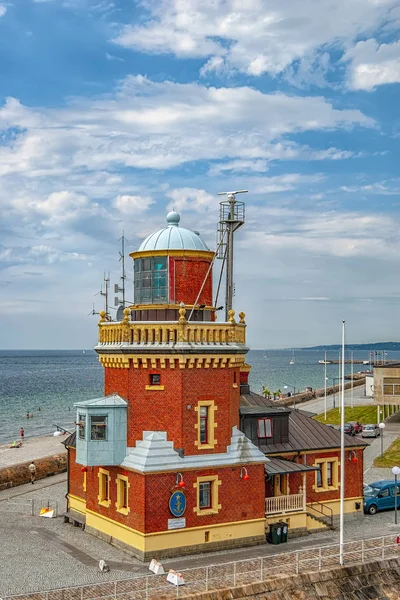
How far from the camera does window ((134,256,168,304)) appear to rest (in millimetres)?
30484

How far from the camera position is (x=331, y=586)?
24328 millimetres

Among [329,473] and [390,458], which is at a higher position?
[329,473]

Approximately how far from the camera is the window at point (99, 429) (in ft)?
93.2

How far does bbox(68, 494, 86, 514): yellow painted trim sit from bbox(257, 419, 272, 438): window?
8685mm

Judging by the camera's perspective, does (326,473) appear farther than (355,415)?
No

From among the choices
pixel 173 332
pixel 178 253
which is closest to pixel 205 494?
pixel 173 332

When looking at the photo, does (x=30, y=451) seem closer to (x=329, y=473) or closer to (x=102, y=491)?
(x=102, y=491)

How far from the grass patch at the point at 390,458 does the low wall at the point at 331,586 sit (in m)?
20.7

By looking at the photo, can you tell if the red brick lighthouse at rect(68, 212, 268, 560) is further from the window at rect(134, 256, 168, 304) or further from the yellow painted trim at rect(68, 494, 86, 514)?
the yellow painted trim at rect(68, 494, 86, 514)

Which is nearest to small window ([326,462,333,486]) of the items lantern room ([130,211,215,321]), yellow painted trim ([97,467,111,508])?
lantern room ([130,211,215,321])

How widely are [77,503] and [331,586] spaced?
1339 cm

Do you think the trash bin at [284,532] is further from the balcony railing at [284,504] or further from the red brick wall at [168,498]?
the red brick wall at [168,498]

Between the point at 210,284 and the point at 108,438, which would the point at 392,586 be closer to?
the point at 108,438

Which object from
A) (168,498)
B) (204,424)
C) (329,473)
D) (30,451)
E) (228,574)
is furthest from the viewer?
(30,451)
